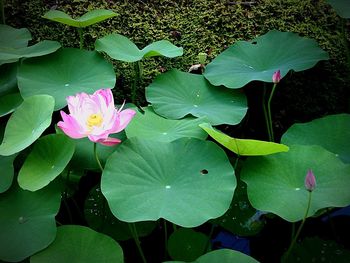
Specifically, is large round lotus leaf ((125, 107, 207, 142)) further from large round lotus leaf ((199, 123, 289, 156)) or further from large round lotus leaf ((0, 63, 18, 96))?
large round lotus leaf ((0, 63, 18, 96))

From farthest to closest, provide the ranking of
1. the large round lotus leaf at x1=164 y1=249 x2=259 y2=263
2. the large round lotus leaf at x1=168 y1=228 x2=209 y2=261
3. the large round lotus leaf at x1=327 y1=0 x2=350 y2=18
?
the large round lotus leaf at x1=327 y1=0 x2=350 y2=18 < the large round lotus leaf at x1=168 y1=228 x2=209 y2=261 < the large round lotus leaf at x1=164 y1=249 x2=259 y2=263

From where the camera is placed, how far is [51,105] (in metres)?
1.25

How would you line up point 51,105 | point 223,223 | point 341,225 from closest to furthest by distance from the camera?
point 51,105, point 223,223, point 341,225

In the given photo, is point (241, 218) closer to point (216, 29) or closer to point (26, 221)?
point (26, 221)

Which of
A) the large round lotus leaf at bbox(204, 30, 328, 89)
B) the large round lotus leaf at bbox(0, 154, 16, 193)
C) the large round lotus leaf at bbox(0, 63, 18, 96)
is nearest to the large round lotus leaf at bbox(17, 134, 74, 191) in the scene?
the large round lotus leaf at bbox(0, 154, 16, 193)

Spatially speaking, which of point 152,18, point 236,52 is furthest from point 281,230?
point 152,18

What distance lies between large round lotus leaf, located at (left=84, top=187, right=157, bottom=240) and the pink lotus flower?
335 millimetres

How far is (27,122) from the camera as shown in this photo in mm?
1269

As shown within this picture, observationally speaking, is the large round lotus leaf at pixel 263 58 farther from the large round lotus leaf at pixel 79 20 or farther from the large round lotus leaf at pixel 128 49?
the large round lotus leaf at pixel 79 20

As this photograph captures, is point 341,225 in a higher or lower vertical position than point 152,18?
lower

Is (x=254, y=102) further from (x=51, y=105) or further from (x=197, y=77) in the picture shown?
(x=51, y=105)

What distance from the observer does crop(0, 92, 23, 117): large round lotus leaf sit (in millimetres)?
1411

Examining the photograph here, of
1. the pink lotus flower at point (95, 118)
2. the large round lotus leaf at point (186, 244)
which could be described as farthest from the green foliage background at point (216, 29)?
the large round lotus leaf at point (186, 244)

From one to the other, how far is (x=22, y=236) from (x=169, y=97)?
68 centimetres
